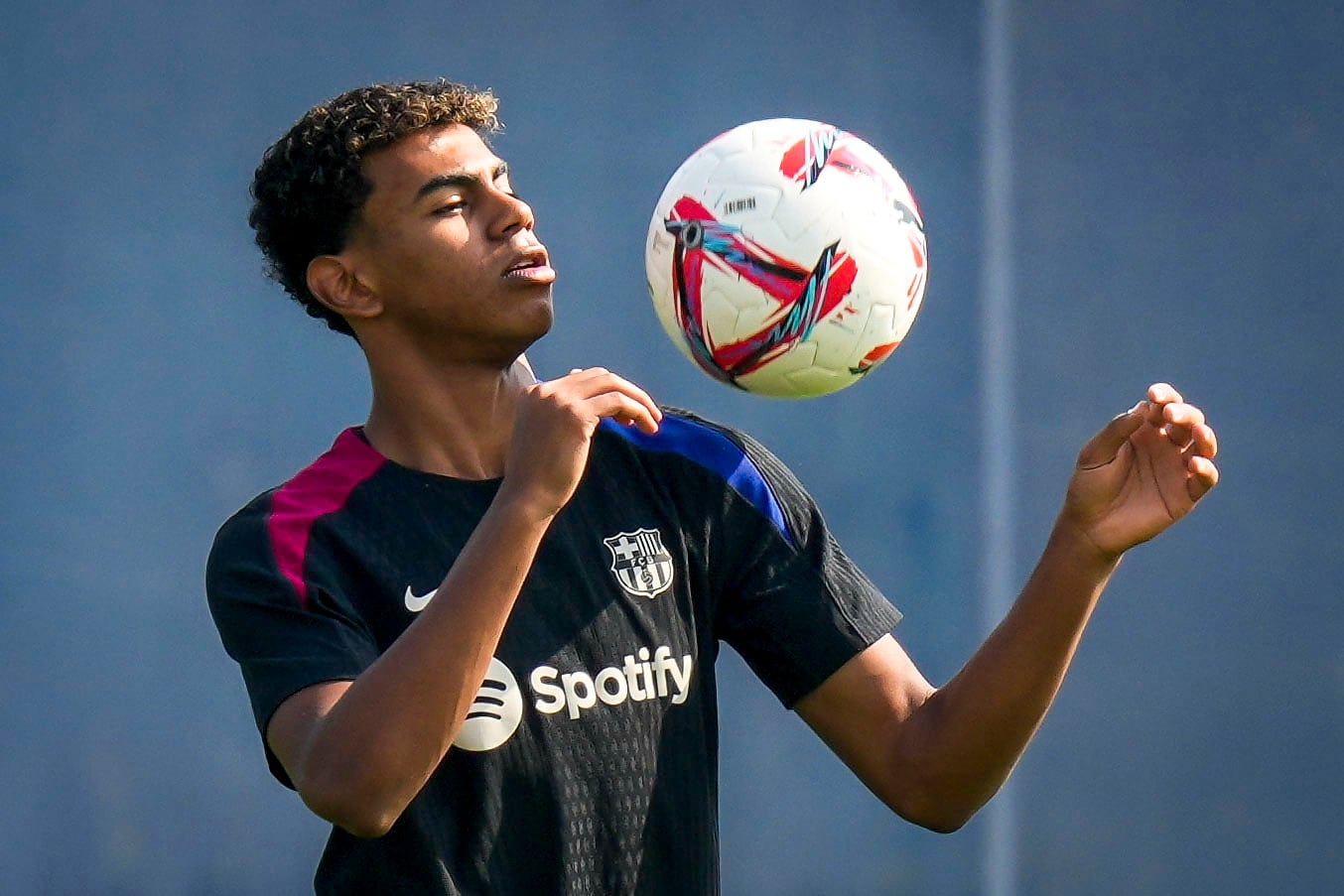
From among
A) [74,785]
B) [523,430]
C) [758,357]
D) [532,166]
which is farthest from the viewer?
[532,166]

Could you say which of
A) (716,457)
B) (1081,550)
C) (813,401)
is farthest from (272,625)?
(813,401)

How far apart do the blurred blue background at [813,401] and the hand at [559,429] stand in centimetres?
279

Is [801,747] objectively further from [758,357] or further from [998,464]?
[758,357]

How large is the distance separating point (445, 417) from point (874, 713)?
70 centimetres

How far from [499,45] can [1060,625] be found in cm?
324

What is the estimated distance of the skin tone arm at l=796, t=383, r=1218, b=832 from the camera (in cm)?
221

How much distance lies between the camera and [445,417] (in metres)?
2.54

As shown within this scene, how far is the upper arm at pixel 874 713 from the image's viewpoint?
8.00ft

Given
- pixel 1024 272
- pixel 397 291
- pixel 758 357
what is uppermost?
pixel 1024 272

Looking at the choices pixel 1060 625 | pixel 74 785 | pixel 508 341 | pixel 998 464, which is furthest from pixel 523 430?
pixel 998 464

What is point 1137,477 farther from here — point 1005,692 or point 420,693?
point 420,693

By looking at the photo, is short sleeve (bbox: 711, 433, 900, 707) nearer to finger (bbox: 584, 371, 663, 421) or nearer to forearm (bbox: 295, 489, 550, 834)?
finger (bbox: 584, 371, 663, 421)

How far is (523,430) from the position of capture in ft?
7.18

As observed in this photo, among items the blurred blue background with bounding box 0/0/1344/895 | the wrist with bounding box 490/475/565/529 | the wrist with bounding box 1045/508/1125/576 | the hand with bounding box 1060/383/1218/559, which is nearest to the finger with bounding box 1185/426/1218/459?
the hand with bounding box 1060/383/1218/559
